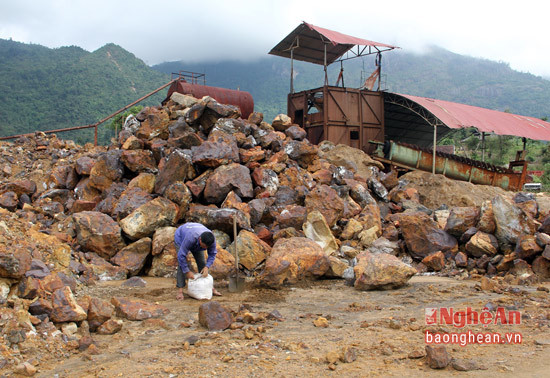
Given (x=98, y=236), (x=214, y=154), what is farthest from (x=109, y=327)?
(x=214, y=154)

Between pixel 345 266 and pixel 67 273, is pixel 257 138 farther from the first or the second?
pixel 67 273

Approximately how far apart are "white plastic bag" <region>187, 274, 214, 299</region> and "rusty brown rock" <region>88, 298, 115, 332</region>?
1.21 meters

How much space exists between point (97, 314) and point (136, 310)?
468 mm

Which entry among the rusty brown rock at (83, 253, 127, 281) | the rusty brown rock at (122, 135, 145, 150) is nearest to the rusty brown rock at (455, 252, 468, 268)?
the rusty brown rock at (83, 253, 127, 281)

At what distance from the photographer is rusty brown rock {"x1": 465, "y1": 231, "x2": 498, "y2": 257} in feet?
21.2

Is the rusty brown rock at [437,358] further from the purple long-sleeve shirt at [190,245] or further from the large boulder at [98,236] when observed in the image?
the large boulder at [98,236]

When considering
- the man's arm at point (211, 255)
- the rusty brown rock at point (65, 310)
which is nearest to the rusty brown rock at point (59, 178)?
the man's arm at point (211, 255)

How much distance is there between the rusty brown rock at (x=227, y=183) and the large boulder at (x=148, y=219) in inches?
33.8

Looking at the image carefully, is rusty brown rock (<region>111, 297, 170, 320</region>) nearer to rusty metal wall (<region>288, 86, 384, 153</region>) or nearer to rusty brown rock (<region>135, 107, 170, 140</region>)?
rusty brown rock (<region>135, 107, 170, 140</region>)

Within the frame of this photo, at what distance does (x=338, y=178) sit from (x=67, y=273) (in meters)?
6.24

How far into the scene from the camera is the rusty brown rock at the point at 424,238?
6.92 m

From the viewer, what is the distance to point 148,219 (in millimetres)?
6789

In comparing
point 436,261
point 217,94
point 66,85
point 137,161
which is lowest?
point 436,261

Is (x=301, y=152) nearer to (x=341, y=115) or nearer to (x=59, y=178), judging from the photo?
(x=59, y=178)
